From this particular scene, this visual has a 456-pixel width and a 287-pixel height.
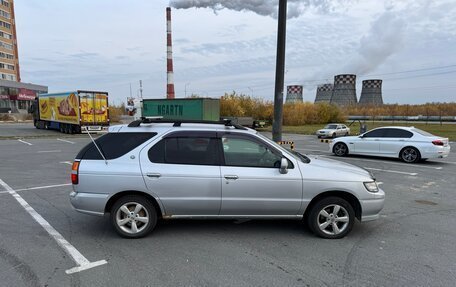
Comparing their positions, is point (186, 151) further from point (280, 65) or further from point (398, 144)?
point (398, 144)

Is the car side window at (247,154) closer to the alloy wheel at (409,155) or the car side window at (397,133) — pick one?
the alloy wheel at (409,155)

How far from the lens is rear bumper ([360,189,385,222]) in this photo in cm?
457

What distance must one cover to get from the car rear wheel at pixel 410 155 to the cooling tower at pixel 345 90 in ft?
209

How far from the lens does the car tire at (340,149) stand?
1413cm

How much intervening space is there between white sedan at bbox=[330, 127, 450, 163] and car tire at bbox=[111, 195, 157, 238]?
1118 centimetres

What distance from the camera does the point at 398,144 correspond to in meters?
12.6

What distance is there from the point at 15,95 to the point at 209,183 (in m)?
81.0

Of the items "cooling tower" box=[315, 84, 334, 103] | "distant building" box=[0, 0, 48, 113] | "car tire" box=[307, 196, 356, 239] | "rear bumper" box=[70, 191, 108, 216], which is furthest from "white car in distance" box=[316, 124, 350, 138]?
"distant building" box=[0, 0, 48, 113]

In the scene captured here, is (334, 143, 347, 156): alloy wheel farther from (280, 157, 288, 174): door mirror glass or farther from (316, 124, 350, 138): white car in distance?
(316, 124, 350, 138): white car in distance

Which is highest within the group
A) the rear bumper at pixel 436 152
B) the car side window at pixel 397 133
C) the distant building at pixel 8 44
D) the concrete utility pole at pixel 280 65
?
the distant building at pixel 8 44

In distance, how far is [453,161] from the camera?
12.8m

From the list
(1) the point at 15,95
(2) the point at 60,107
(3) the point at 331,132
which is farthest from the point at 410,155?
(1) the point at 15,95

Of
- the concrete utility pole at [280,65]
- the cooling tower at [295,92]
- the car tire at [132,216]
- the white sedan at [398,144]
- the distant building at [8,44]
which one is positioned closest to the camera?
the car tire at [132,216]

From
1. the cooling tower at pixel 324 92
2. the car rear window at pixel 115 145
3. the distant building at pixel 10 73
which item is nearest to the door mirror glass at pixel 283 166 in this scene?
the car rear window at pixel 115 145
